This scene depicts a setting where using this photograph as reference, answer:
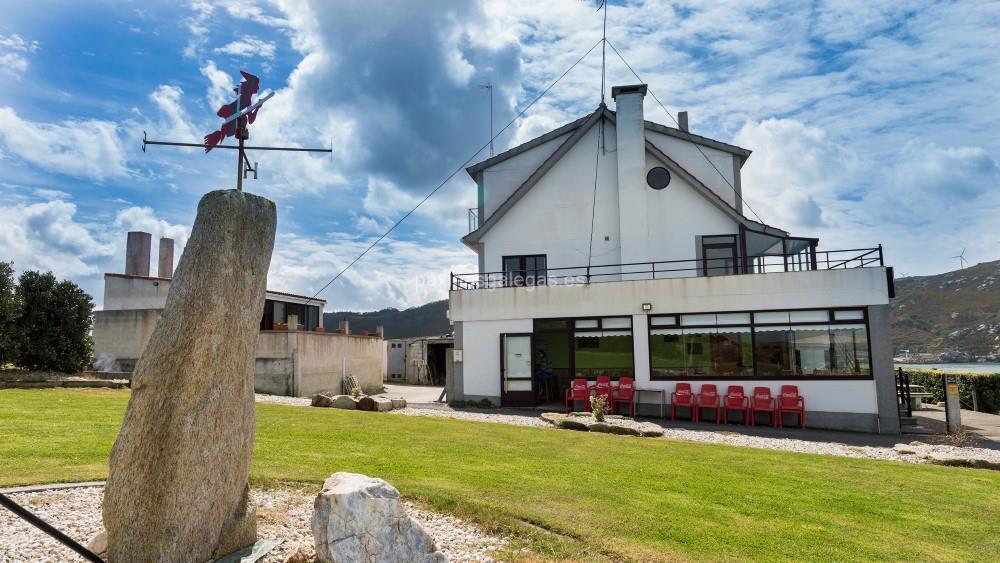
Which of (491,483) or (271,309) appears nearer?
(491,483)

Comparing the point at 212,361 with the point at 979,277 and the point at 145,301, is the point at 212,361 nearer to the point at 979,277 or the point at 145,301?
the point at 145,301

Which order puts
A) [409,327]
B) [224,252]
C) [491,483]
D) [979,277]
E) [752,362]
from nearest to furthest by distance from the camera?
[224,252] → [491,483] → [752,362] → [409,327] → [979,277]

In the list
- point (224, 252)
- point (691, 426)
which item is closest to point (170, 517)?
point (224, 252)

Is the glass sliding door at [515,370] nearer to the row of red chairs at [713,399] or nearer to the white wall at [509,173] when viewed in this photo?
the row of red chairs at [713,399]

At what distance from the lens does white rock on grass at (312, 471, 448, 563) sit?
168 inches

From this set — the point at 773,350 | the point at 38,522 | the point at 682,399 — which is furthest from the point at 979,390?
the point at 38,522

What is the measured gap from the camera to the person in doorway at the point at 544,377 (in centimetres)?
2070

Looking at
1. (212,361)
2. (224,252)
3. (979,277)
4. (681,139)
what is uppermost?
(979,277)

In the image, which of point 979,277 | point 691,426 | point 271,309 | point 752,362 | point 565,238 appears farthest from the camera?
point 979,277

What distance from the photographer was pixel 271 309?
29.4 meters

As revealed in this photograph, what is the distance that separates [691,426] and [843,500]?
8.85 meters

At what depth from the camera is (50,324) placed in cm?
1972

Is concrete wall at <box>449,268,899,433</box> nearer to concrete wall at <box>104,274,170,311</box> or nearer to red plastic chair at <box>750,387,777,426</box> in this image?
red plastic chair at <box>750,387,777,426</box>

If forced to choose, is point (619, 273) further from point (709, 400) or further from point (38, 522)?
point (38, 522)
